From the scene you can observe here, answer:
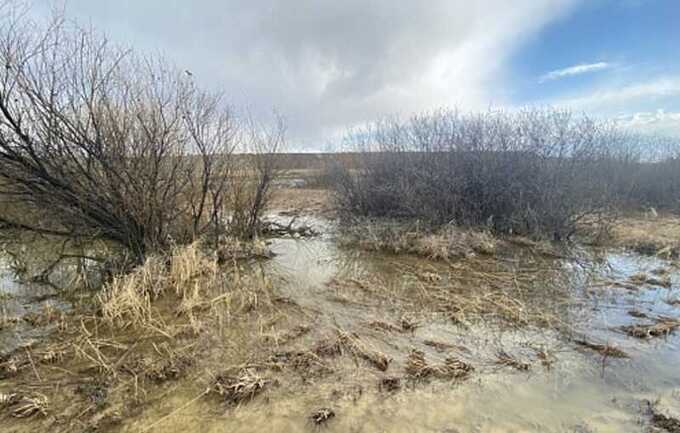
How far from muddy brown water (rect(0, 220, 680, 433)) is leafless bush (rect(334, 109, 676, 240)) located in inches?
145

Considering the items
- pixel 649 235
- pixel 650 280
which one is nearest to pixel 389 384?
pixel 650 280

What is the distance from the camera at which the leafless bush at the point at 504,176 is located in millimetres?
8875

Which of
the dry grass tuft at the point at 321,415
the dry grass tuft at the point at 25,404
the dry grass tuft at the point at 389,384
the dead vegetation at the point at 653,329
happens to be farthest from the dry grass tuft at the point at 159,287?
the dead vegetation at the point at 653,329

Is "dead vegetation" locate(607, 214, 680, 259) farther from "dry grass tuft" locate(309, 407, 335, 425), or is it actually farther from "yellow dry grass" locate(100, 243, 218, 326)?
"yellow dry grass" locate(100, 243, 218, 326)

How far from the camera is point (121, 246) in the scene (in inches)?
262

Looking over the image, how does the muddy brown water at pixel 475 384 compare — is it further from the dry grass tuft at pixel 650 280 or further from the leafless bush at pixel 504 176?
the leafless bush at pixel 504 176

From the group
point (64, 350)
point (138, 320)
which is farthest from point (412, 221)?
point (64, 350)

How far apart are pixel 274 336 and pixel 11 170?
4.56 m

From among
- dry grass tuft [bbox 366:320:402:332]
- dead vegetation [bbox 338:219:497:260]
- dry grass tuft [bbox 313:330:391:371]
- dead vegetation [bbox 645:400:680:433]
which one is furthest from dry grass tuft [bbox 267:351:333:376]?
dead vegetation [bbox 338:219:497:260]

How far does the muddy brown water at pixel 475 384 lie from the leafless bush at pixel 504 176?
3680mm

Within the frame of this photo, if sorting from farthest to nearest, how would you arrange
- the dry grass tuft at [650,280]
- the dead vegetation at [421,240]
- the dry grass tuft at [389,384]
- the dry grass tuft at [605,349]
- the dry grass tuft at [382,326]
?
the dead vegetation at [421,240] → the dry grass tuft at [650,280] → the dry grass tuft at [382,326] → the dry grass tuft at [605,349] → the dry grass tuft at [389,384]

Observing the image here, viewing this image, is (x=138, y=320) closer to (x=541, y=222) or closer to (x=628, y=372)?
(x=628, y=372)

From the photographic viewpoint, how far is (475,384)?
10.5ft

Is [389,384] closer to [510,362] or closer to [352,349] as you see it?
[352,349]
